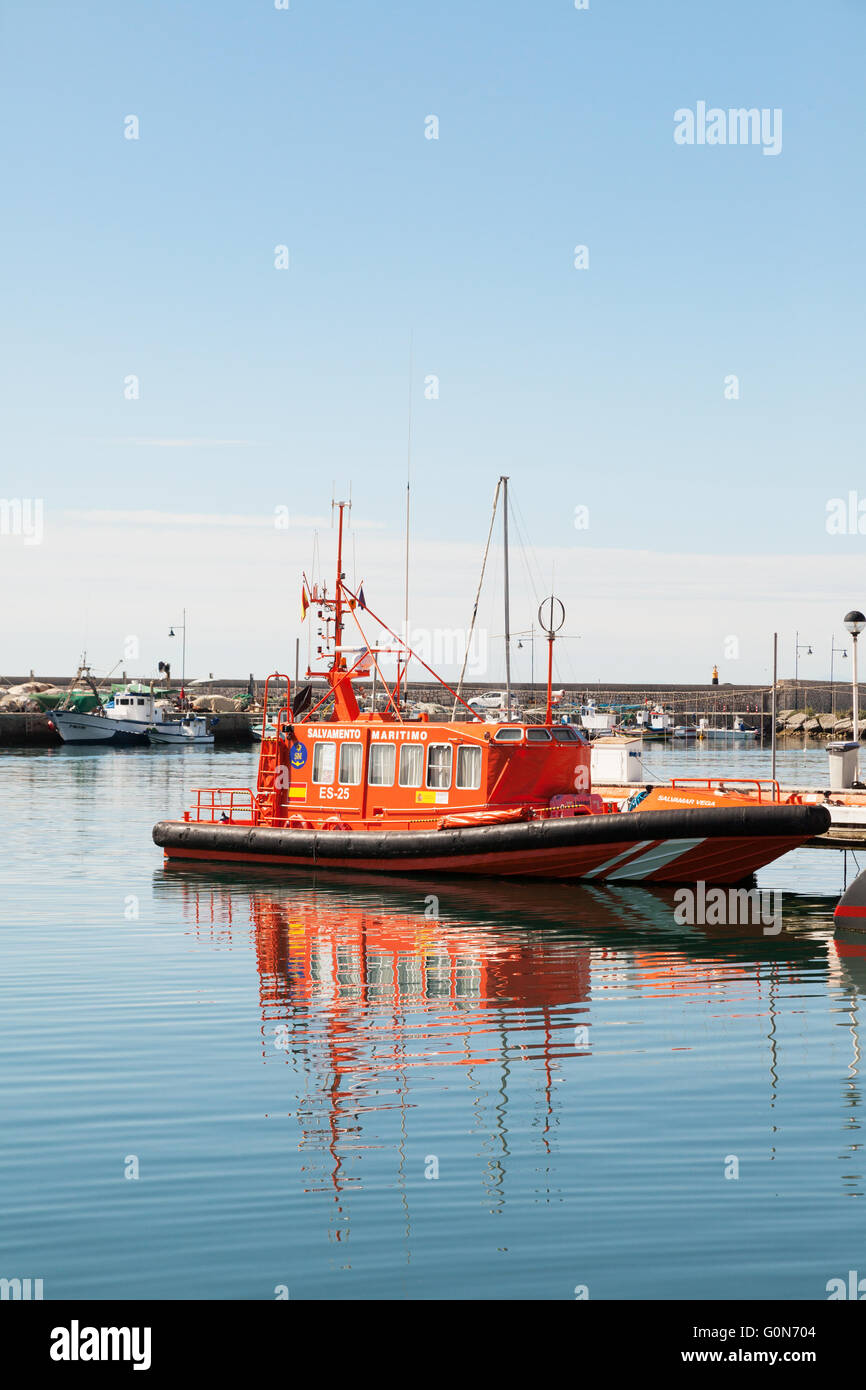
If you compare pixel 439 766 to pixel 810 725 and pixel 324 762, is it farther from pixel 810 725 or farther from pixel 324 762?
pixel 810 725

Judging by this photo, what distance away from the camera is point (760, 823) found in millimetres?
20953

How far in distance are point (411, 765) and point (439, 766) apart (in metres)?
0.58

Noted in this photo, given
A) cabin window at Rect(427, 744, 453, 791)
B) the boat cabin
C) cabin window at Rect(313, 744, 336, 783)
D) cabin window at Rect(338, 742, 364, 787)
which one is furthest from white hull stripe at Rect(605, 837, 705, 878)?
cabin window at Rect(313, 744, 336, 783)

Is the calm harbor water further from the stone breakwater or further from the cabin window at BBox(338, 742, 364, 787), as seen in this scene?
the stone breakwater

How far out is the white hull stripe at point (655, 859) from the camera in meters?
21.6

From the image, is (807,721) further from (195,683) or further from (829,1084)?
(829,1084)

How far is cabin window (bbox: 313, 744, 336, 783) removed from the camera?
25297 mm

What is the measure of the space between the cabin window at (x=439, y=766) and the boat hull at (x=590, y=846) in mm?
914

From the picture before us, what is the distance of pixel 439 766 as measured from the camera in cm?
2397

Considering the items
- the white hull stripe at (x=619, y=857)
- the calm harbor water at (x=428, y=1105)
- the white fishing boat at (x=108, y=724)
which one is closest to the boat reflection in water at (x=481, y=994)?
the calm harbor water at (x=428, y=1105)

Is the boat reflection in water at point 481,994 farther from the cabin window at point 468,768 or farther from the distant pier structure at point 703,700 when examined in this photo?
the distant pier structure at point 703,700

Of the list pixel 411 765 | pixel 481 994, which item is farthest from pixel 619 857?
pixel 481 994
